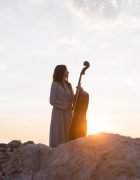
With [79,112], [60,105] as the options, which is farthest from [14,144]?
[79,112]

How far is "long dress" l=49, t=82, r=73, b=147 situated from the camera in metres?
10.8

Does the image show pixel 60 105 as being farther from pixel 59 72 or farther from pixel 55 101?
pixel 59 72

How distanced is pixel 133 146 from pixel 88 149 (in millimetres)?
590

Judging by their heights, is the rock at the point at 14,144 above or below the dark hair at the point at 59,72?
below

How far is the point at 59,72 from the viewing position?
34.8 ft

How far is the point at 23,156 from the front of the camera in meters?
6.98

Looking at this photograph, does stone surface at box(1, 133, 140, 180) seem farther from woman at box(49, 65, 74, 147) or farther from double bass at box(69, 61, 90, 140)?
woman at box(49, 65, 74, 147)

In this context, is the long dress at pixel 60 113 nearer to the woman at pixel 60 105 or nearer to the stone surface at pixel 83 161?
the woman at pixel 60 105

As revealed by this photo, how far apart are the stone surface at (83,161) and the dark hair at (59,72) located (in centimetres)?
369

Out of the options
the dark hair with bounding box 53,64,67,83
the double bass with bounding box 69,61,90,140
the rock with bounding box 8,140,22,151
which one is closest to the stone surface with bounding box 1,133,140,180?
the double bass with bounding box 69,61,90,140

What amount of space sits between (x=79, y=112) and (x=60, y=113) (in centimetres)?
67

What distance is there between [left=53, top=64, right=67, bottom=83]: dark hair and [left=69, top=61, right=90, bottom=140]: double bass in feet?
1.46

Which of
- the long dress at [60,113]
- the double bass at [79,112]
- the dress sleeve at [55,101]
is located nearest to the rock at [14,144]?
the long dress at [60,113]

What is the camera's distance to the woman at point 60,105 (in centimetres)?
1073
